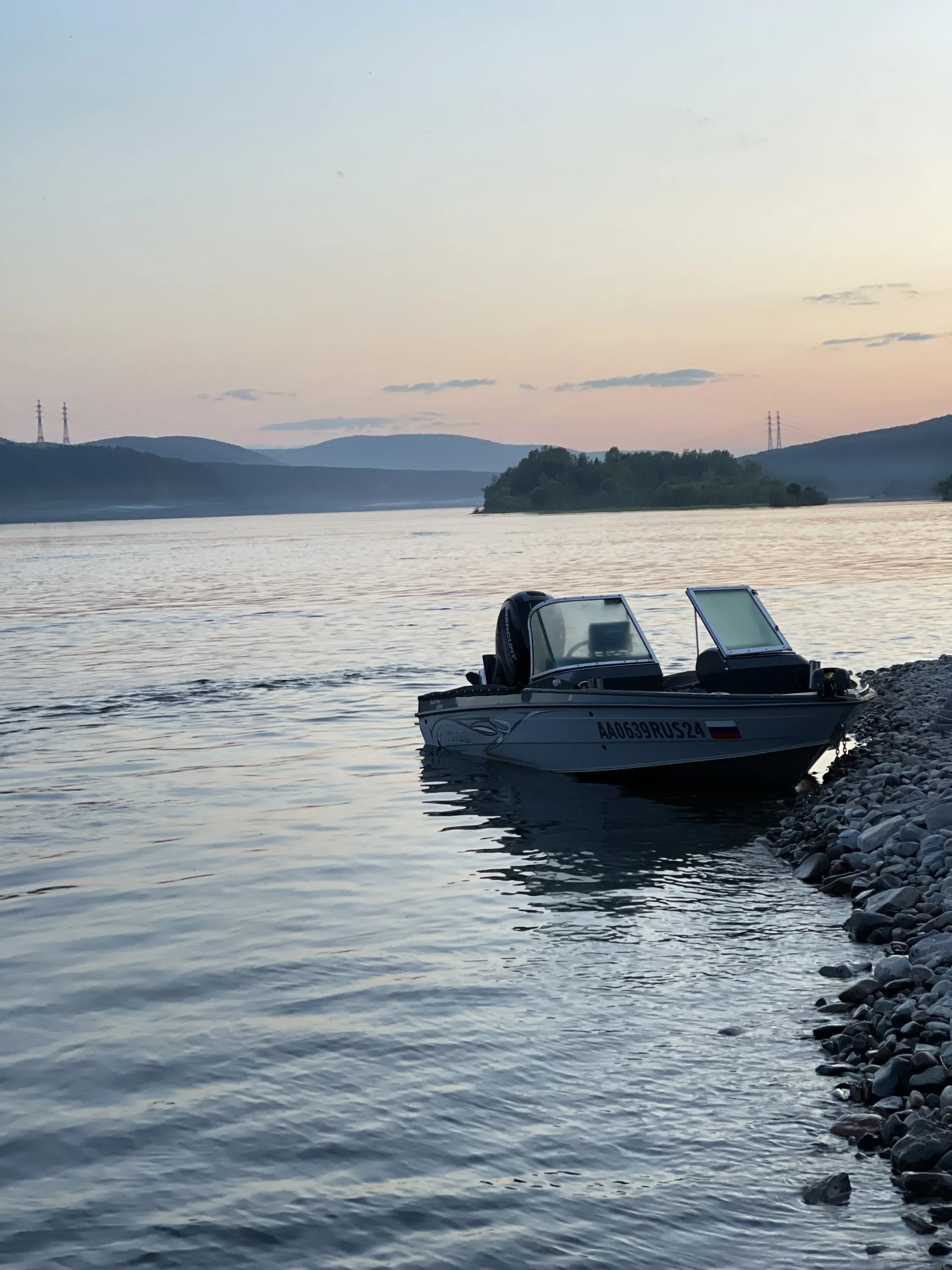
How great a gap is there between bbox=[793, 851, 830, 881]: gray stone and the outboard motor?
6.18m

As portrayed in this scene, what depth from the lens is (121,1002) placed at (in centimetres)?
961

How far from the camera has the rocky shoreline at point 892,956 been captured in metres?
6.62

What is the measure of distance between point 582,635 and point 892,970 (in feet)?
29.3

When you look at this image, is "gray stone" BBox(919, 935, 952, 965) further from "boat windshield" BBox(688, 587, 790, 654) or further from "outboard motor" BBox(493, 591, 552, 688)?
"outboard motor" BBox(493, 591, 552, 688)

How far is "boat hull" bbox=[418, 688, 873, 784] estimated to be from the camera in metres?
15.8

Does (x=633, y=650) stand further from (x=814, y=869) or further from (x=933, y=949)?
(x=933, y=949)

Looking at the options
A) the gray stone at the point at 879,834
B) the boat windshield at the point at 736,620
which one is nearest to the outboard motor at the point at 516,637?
the boat windshield at the point at 736,620

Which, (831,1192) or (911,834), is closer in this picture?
(831,1192)

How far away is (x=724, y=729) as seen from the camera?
15.9 meters

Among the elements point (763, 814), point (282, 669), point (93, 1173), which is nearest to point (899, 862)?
point (763, 814)

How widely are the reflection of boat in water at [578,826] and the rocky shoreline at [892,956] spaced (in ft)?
2.74

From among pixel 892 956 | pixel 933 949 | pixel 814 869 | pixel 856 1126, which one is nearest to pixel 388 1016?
pixel 856 1126

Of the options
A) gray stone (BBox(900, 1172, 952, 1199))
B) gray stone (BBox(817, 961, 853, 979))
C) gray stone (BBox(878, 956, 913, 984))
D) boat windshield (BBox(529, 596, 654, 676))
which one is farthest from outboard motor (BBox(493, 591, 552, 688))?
gray stone (BBox(900, 1172, 952, 1199))

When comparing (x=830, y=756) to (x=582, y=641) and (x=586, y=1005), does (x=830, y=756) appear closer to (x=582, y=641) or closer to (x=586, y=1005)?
(x=582, y=641)
